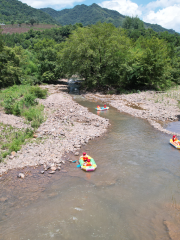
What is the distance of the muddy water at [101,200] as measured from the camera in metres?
7.15

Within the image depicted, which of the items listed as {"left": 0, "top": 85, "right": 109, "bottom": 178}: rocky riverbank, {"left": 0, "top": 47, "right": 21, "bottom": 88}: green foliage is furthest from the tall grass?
{"left": 0, "top": 47, "right": 21, "bottom": 88}: green foliage

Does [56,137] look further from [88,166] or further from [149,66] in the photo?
[149,66]

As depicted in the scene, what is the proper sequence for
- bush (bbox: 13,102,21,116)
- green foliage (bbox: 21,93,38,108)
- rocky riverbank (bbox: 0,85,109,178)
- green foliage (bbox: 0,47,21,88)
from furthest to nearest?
green foliage (bbox: 0,47,21,88), green foliage (bbox: 21,93,38,108), bush (bbox: 13,102,21,116), rocky riverbank (bbox: 0,85,109,178)

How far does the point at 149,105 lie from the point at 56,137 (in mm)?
15224

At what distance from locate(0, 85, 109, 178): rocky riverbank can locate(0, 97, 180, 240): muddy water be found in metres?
1.10

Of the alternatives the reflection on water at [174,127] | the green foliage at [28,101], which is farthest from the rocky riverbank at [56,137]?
the reflection on water at [174,127]

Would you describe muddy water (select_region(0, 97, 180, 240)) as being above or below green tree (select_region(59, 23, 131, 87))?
below

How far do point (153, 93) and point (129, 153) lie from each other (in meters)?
20.1

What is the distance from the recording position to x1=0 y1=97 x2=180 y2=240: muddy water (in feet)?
23.5

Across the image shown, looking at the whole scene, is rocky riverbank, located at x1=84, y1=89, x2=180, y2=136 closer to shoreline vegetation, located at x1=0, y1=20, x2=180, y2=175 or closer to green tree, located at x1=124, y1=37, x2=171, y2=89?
shoreline vegetation, located at x1=0, y1=20, x2=180, y2=175

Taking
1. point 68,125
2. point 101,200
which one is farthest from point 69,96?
point 101,200

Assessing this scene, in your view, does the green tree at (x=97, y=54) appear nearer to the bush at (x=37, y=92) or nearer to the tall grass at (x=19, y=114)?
the bush at (x=37, y=92)

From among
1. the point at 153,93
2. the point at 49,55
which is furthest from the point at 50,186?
the point at 49,55

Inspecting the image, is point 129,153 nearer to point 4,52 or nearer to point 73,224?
point 73,224
